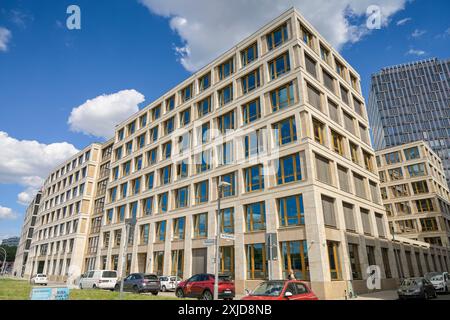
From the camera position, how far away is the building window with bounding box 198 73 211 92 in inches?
1461

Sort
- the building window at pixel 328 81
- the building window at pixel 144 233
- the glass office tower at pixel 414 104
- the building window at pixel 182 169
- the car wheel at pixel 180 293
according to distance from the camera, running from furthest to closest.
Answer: the glass office tower at pixel 414 104 → the building window at pixel 144 233 → the building window at pixel 182 169 → the building window at pixel 328 81 → the car wheel at pixel 180 293

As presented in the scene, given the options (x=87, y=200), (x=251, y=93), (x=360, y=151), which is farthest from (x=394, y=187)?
(x=87, y=200)

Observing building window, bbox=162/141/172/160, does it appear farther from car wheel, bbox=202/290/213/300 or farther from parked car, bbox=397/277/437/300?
parked car, bbox=397/277/437/300

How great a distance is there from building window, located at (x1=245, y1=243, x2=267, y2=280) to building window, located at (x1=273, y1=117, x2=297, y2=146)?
862 centimetres

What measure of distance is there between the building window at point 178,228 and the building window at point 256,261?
9.83 meters

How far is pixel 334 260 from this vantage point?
22672mm

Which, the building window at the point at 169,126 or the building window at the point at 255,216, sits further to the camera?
the building window at the point at 169,126

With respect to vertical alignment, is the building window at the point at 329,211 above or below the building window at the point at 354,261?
above

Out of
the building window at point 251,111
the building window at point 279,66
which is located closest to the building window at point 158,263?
Result: the building window at point 251,111

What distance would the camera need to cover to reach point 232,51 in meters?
34.1

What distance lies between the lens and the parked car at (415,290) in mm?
19406

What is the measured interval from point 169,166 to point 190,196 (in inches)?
269

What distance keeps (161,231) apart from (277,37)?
79.2 ft

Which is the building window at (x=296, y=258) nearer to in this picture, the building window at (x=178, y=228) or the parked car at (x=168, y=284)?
the parked car at (x=168, y=284)
